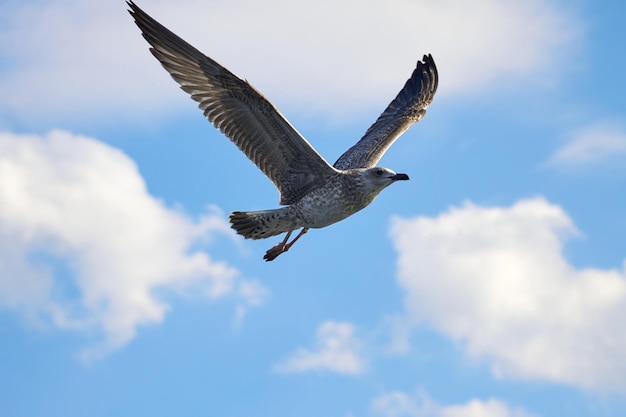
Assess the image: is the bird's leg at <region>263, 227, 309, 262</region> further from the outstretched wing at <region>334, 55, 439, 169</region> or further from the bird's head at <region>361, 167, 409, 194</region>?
the outstretched wing at <region>334, 55, 439, 169</region>

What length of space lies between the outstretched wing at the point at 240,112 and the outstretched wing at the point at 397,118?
7.42 feet

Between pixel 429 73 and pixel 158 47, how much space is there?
29.1ft

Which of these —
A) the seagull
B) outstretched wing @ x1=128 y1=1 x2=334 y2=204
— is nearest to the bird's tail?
the seagull

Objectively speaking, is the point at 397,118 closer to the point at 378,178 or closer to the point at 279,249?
the point at 378,178

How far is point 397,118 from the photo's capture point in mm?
22594

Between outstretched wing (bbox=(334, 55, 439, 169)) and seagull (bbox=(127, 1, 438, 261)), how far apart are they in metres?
2.23

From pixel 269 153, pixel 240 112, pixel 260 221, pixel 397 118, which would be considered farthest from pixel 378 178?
pixel 397 118

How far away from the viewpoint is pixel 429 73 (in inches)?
950

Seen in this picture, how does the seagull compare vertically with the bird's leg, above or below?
above

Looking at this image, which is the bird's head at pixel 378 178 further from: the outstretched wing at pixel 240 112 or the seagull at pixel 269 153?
the outstretched wing at pixel 240 112

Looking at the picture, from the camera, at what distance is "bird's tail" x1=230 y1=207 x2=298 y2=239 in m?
18.0

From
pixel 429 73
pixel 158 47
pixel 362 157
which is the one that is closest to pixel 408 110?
pixel 429 73

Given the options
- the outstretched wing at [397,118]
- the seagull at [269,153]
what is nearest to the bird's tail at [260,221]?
the seagull at [269,153]

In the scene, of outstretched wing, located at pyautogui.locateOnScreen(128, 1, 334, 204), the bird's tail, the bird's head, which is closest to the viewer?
outstretched wing, located at pyautogui.locateOnScreen(128, 1, 334, 204)
